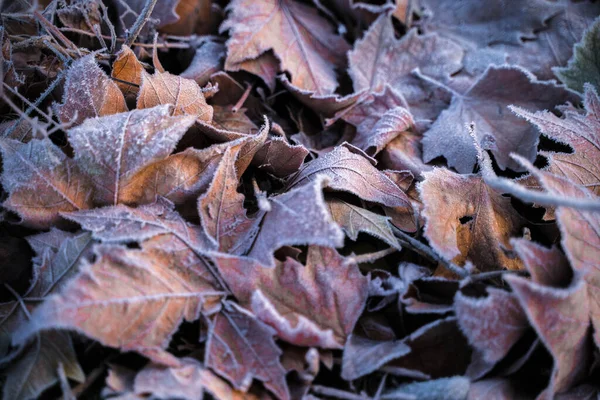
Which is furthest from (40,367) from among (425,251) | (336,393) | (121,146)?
(425,251)

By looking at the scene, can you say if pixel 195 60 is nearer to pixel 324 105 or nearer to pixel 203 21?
pixel 203 21

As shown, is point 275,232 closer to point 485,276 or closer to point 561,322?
point 485,276

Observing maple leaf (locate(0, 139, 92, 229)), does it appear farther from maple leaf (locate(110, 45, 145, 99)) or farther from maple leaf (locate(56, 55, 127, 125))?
maple leaf (locate(110, 45, 145, 99))

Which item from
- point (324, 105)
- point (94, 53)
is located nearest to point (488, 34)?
point (324, 105)

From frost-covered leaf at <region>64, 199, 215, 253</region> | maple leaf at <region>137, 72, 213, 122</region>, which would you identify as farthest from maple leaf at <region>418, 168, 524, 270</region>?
maple leaf at <region>137, 72, 213, 122</region>

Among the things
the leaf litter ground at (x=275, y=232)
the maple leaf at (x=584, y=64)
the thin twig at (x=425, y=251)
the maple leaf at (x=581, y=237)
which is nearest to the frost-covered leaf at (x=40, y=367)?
the leaf litter ground at (x=275, y=232)
